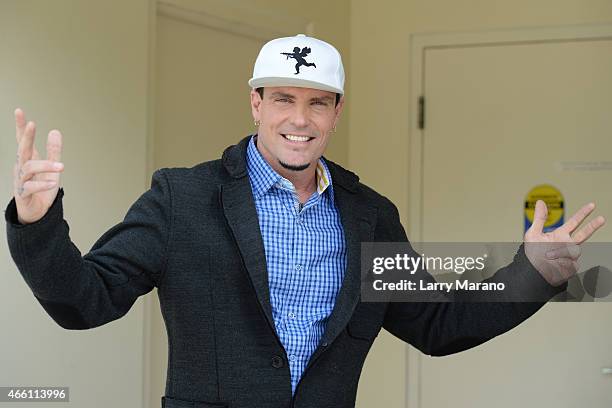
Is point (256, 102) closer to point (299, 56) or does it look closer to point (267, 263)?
point (299, 56)

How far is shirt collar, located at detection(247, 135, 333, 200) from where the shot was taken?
2.09m

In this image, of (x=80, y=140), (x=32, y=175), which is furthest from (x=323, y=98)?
(x=80, y=140)

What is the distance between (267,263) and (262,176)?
20 cm

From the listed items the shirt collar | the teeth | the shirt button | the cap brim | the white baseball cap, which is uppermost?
the white baseball cap

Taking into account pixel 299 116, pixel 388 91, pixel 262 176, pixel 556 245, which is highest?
pixel 388 91

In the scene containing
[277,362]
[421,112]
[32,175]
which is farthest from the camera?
[421,112]

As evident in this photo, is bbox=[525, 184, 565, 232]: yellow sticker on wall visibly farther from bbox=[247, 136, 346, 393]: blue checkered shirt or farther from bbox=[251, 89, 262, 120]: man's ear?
bbox=[251, 89, 262, 120]: man's ear

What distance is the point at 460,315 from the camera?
226 centimetres

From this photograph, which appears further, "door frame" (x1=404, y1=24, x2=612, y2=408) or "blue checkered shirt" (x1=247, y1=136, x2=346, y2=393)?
"door frame" (x1=404, y1=24, x2=612, y2=408)

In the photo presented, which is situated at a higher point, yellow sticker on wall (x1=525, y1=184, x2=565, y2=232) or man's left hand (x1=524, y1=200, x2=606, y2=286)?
yellow sticker on wall (x1=525, y1=184, x2=565, y2=232)

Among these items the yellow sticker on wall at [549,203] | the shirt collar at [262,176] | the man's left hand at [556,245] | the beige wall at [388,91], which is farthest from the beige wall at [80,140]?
the yellow sticker on wall at [549,203]

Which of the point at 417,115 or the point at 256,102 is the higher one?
the point at 417,115

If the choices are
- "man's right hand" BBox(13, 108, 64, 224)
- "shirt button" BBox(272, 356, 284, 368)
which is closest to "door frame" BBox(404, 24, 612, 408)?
"shirt button" BBox(272, 356, 284, 368)

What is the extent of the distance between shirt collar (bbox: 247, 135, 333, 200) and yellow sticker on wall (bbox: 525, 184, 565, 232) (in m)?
2.09
